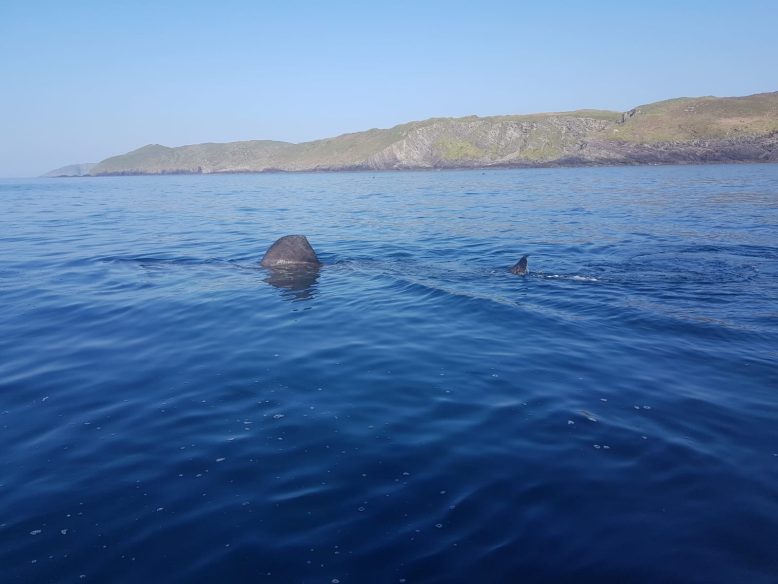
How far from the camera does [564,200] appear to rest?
41.6m

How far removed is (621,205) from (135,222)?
3369 centimetres

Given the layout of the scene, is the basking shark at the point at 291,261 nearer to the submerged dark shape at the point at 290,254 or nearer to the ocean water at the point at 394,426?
the submerged dark shape at the point at 290,254

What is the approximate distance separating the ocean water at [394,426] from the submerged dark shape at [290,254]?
5.44 ft

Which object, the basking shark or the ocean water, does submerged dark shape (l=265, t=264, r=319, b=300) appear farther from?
the ocean water

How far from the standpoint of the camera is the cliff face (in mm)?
98250

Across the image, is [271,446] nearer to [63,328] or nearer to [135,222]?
[63,328]

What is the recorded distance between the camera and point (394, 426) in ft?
23.1

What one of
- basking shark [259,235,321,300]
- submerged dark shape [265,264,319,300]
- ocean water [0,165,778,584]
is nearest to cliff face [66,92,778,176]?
ocean water [0,165,778,584]

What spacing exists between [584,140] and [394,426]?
132m

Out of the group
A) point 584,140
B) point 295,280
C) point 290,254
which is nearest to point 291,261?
point 290,254

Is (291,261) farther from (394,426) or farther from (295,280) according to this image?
(394,426)

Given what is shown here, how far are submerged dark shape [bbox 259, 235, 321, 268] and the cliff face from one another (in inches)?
4039

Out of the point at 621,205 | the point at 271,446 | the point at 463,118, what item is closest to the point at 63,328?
the point at 271,446

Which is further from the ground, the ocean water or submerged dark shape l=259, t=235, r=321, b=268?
submerged dark shape l=259, t=235, r=321, b=268
